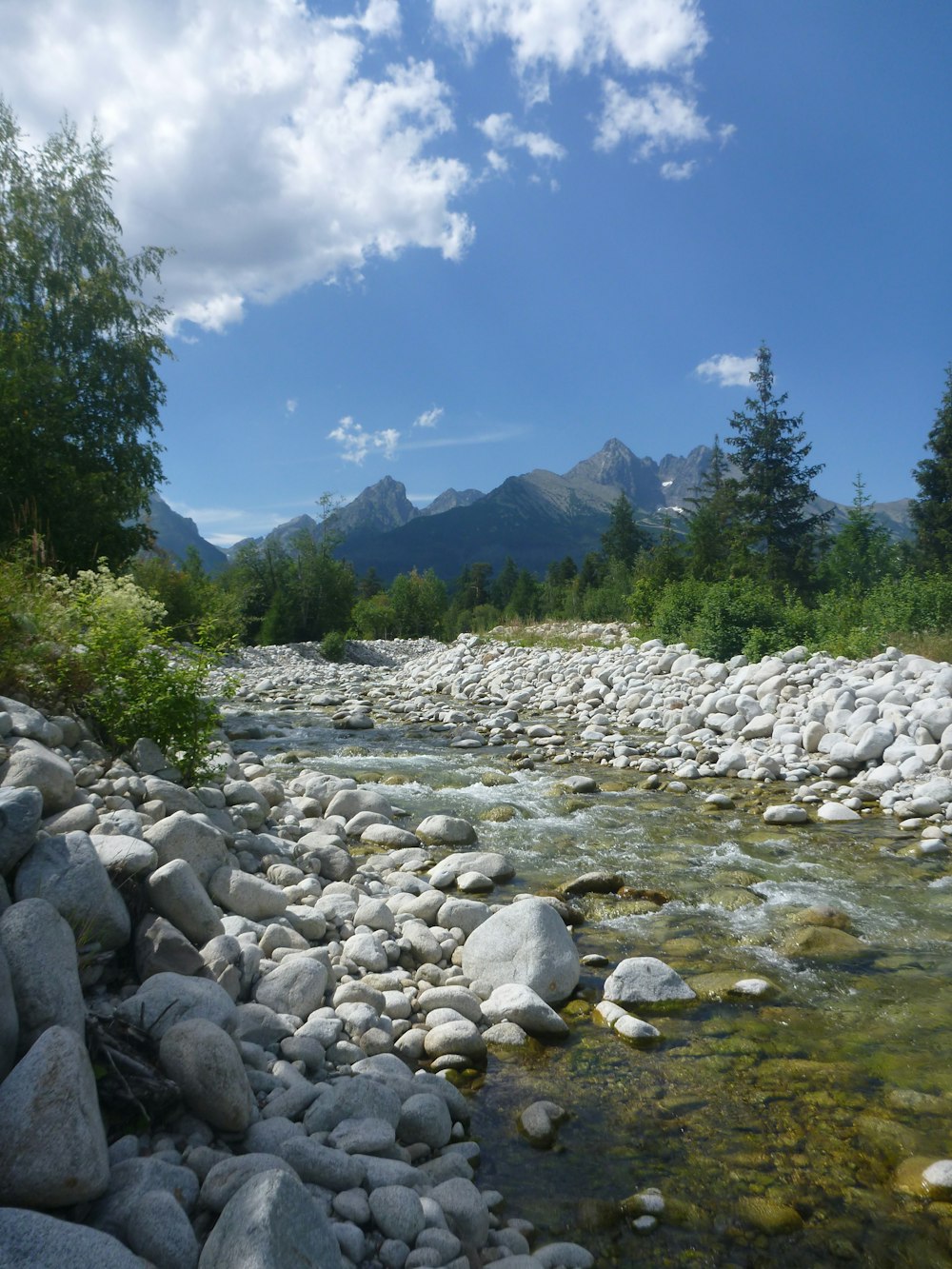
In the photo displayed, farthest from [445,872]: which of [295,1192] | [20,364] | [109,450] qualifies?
[109,450]

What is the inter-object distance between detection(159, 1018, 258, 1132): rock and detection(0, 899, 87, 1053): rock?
0.30 m

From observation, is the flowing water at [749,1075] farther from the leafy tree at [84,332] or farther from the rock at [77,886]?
the leafy tree at [84,332]

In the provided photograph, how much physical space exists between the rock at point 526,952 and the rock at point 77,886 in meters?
1.88

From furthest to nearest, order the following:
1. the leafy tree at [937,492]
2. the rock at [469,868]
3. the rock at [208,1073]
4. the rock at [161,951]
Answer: the leafy tree at [937,492]
the rock at [469,868]
the rock at [161,951]
the rock at [208,1073]

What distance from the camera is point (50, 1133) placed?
1.94 m

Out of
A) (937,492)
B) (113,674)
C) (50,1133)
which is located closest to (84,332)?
(113,674)

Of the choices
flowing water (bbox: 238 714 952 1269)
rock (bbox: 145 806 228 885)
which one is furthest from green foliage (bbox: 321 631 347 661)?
rock (bbox: 145 806 228 885)

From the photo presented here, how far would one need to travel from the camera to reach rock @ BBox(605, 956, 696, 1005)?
13.1 ft

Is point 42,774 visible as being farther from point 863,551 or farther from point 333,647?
point 333,647

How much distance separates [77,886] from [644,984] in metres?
2.78

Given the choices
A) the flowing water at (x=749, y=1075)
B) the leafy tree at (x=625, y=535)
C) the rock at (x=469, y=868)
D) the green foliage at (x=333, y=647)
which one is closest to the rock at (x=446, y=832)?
the flowing water at (x=749, y=1075)

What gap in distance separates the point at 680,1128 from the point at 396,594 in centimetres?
4311

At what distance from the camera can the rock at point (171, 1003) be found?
9.10 feet

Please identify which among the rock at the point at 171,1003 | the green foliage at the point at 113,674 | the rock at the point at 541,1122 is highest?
the green foliage at the point at 113,674
